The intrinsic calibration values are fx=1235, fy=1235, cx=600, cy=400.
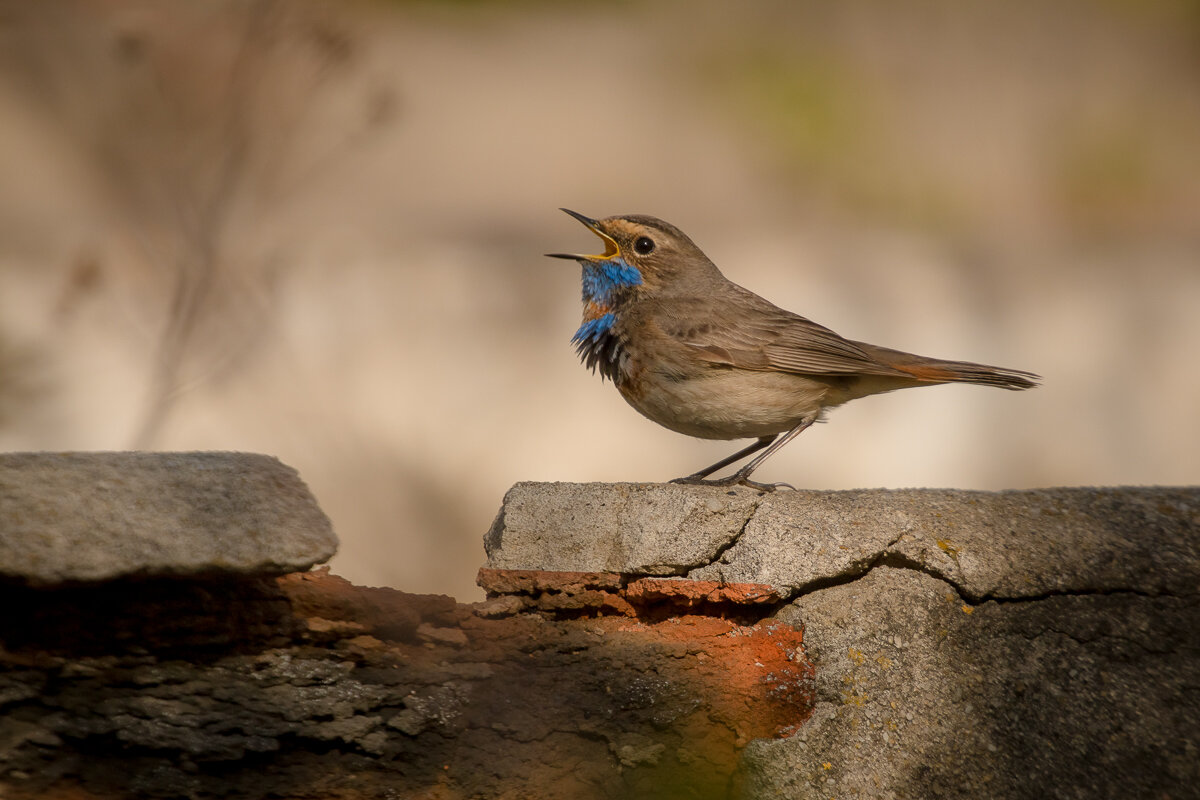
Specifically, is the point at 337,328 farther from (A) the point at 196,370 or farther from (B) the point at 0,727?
(B) the point at 0,727

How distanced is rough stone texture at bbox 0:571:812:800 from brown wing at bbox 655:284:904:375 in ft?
4.87

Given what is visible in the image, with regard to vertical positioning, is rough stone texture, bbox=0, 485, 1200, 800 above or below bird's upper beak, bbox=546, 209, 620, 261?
below

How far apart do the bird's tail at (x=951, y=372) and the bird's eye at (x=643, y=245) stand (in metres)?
0.91

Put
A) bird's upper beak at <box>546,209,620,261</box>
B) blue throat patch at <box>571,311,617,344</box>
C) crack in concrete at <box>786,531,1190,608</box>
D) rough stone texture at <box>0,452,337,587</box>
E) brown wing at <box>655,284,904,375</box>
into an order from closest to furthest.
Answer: rough stone texture at <box>0,452,337,587</box> < crack in concrete at <box>786,531,1190,608</box> < brown wing at <box>655,284,904,375</box> < blue throat patch at <box>571,311,617,344</box> < bird's upper beak at <box>546,209,620,261</box>

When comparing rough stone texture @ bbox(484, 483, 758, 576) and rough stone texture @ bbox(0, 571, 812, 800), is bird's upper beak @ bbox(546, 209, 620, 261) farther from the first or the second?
rough stone texture @ bbox(0, 571, 812, 800)

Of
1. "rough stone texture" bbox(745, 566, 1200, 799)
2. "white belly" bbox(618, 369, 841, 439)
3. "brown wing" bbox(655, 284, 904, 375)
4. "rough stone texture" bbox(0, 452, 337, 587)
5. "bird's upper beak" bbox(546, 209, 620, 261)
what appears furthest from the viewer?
"bird's upper beak" bbox(546, 209, 620, 261)

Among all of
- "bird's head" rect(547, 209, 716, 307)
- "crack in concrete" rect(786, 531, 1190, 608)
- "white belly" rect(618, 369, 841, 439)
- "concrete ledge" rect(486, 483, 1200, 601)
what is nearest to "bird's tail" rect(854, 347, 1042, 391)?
"white belly" rect(618, 369, 841, 439)

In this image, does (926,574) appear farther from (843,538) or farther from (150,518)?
(150,518)

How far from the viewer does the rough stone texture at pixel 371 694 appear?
7.30 feet

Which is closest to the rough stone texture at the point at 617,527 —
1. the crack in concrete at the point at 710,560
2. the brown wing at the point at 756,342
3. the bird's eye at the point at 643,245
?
the crack in concrete at the point at 710,560

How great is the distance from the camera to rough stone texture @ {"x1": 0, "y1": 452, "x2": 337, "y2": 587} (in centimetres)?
215

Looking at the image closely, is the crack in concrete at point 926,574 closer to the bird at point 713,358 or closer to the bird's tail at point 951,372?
the bird at point 713,358

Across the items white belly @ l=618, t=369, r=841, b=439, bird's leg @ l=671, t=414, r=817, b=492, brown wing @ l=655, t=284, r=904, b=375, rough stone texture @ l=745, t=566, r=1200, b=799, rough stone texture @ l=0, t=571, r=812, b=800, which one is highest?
brown wing @ l=655, t=284, r=904, b=375

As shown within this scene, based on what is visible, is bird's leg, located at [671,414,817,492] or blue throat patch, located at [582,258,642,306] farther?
blue throat patch, located at [582,258,642,306]
